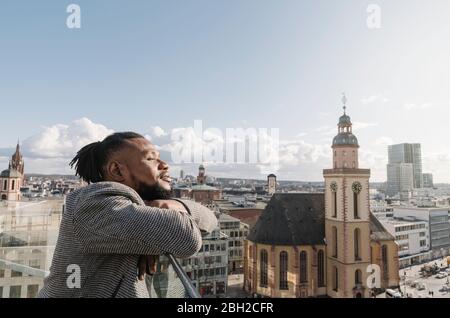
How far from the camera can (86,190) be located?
1154 mm

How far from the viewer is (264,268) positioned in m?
24.1

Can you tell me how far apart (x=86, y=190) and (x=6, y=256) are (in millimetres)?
8713

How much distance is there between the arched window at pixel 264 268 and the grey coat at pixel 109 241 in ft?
79.2

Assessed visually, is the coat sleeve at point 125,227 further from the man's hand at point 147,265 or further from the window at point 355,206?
the window at point 355,206

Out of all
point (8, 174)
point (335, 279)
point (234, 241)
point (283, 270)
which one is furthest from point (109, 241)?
point (8, 174)

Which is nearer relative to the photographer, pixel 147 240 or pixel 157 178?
pixel 147 240

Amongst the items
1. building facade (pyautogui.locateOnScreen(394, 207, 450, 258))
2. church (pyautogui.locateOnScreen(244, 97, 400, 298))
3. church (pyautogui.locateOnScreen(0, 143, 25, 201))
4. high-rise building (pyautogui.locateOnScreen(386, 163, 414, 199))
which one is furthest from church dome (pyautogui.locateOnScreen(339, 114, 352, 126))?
high-rise building (pyautogui.locateOnScreen(386, 163, 414, 199))

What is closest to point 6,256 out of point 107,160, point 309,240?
point 107,160

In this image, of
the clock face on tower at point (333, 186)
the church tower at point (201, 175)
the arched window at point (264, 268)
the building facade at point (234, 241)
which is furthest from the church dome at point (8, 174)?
the clock face on tower at point (333, 186)

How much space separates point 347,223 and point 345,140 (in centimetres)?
670

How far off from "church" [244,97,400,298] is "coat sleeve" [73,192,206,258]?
→ 23.7 metres

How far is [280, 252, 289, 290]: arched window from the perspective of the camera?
23062mm
